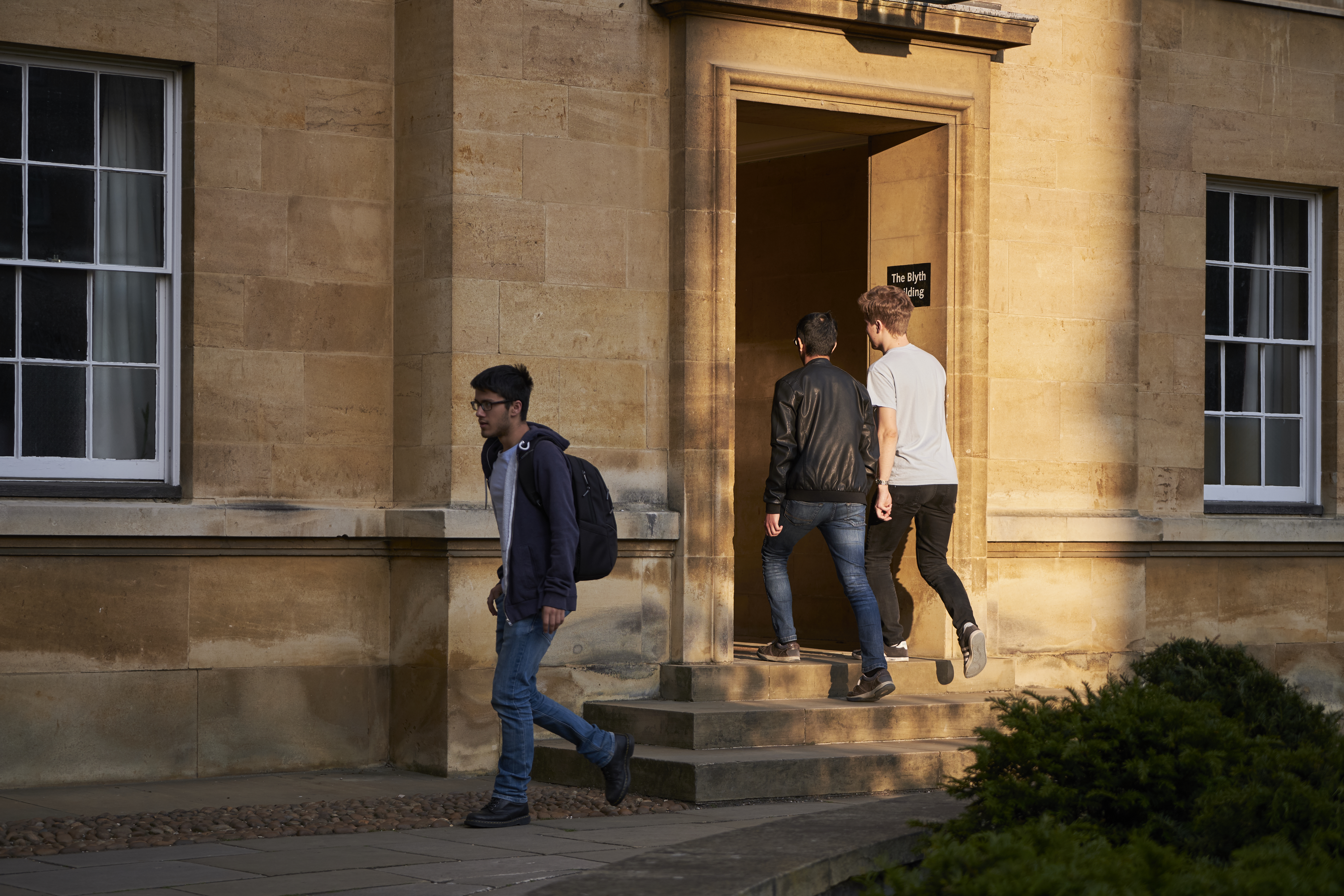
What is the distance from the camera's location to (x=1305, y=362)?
13.0 metres

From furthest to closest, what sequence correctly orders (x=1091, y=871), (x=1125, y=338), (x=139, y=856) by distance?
(x=1125, y=338) < (x=139, y=856) < (x=1091, y=871)

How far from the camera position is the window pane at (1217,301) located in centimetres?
1262

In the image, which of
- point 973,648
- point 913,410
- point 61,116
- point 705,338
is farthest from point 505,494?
point 61,116

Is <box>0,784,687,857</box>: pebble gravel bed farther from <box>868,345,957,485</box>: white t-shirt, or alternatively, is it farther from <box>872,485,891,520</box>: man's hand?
<box>868,345,957,485</box>: white t-shirt

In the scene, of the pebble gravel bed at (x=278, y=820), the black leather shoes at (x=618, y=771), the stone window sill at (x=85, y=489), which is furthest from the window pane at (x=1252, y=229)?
the stone window sill at (x=85, y=489)

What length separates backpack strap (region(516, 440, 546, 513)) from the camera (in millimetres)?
7375

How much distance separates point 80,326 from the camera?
30.2ft

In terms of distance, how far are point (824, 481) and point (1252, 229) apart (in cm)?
523

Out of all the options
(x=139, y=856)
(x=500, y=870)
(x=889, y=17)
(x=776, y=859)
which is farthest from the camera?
(x=889, y=17)

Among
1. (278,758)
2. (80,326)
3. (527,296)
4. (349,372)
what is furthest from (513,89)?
(278,758)

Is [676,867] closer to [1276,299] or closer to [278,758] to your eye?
[278,758]

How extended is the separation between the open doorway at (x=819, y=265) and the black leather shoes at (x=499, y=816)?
397cm

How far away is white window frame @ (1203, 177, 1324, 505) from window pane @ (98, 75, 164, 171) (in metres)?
7.47

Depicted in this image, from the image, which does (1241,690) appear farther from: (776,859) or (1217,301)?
(1217,301)
